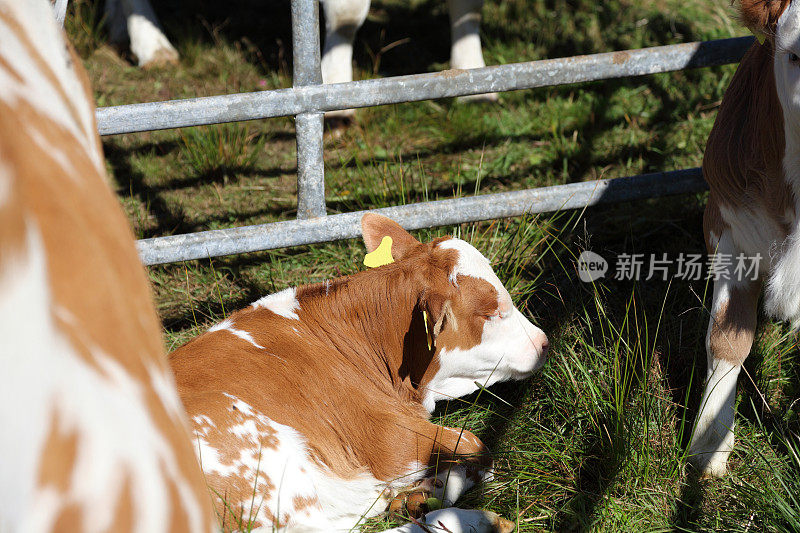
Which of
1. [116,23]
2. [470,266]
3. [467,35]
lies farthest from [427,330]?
[116,23]

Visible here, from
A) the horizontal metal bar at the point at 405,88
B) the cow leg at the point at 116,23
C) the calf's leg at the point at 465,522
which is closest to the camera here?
the calf's leg at the point at 465,522

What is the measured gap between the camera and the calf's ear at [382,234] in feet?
9.23

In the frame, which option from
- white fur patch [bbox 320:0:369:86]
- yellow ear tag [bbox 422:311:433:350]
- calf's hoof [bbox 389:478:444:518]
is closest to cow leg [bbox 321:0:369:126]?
white fur patch [bbox 320:0:369:86]

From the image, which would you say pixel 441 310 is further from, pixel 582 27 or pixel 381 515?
pixel 582 27

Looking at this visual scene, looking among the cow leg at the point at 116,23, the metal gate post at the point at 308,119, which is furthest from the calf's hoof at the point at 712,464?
the cow leg at the point at 116,23

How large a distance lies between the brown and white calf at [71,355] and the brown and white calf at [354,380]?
143 cm

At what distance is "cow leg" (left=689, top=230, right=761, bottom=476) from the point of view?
2596 millimetres

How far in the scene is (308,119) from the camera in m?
3.02

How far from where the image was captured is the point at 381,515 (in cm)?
249

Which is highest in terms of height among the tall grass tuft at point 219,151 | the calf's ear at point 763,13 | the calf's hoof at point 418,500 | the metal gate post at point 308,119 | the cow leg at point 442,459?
the calf's ear at point 763,13

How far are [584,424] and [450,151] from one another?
2.36 meters

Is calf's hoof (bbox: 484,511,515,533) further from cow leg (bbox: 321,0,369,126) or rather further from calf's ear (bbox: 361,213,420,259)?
cow leg (bbox: 321,0,369,126)

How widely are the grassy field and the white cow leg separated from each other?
0.41ft

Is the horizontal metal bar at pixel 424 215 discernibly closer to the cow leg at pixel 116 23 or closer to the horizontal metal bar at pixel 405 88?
the horizontal metal bar at pixel 405 88
